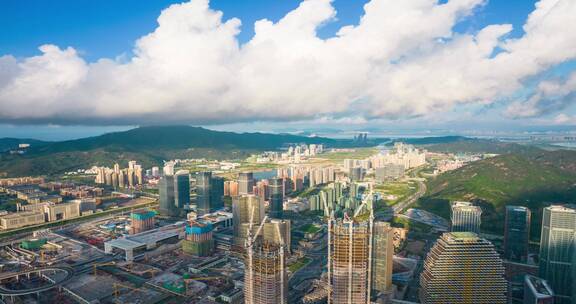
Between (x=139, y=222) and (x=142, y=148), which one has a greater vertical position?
(x=142, y=148)

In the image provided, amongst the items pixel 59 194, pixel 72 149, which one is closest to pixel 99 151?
pixel 72 149

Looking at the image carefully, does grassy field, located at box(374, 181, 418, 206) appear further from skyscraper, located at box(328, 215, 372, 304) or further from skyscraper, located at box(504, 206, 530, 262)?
skyscraper, located at box(328, 215, 372, 304)

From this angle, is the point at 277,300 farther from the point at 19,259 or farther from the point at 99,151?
the point at 99,151

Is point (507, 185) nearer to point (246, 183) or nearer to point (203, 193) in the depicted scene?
point (246, 183)

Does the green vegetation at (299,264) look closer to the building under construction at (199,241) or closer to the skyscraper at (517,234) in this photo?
the building under construction at (199,241)

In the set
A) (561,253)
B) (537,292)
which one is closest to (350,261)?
(537,292)

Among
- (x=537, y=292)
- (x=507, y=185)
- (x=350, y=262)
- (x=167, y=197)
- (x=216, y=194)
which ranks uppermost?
(x=350, y=262)

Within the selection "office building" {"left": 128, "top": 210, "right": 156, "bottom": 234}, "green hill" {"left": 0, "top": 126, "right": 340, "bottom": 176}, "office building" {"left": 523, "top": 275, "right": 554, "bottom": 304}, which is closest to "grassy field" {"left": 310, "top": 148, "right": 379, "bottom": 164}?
"green hill" {"left": 0, "top": 126, "right": 340, "bottom": 176}
